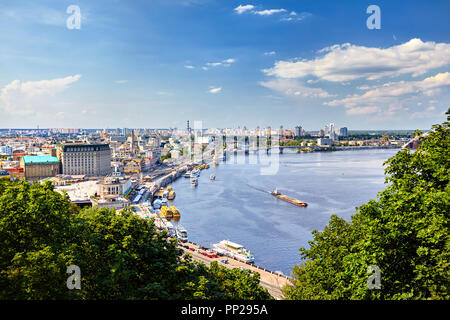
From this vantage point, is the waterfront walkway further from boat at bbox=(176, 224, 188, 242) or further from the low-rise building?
the low-rise building

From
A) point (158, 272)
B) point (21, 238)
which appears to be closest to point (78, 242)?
point (21, 238)

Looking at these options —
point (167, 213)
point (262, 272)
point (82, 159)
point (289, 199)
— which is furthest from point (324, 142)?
point (262, 272)

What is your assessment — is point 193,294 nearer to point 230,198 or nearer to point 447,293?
point 447,293

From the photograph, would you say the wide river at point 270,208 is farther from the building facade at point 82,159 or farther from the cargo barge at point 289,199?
the building facade at point 82,159

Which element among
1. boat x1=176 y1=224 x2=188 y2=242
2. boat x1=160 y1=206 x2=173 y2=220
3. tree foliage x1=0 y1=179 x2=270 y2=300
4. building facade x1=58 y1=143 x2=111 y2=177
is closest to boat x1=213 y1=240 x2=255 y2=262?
boat x1=176 y1=224 x2=188 y2=242

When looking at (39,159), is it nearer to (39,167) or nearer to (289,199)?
(39,167)

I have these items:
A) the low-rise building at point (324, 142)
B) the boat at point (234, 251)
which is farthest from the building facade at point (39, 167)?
the low-rise building at point (324, 142)
